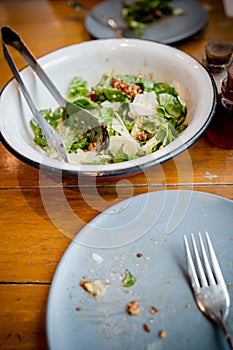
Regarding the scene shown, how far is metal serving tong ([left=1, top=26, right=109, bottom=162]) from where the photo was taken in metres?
1.01

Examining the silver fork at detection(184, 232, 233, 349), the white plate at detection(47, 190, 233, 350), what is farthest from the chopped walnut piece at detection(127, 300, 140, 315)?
the silver fork at detection(184, 232, 233, 349)

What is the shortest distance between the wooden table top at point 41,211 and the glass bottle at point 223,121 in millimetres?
22

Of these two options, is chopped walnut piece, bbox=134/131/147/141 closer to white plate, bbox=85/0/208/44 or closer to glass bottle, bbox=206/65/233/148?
glass bottle, bbox=206/65/233/148

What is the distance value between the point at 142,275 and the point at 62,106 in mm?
599

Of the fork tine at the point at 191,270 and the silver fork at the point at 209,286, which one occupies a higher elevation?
the fork tine at the point at 191,270

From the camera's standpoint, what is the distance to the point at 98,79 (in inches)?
51.2

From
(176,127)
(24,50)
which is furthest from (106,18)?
(176,127)

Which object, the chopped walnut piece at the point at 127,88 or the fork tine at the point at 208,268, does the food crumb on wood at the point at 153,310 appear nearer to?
the fork tine at the point at 208,268

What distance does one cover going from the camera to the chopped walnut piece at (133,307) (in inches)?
29.1

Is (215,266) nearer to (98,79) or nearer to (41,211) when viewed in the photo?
(41,211)

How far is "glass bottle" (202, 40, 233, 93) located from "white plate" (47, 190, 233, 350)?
407 millimetres

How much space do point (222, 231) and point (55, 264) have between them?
36 centimetres

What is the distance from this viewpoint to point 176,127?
1.08 metres

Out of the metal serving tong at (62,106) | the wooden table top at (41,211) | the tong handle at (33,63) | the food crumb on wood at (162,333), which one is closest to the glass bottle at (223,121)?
the wooden table top at (41,211)
